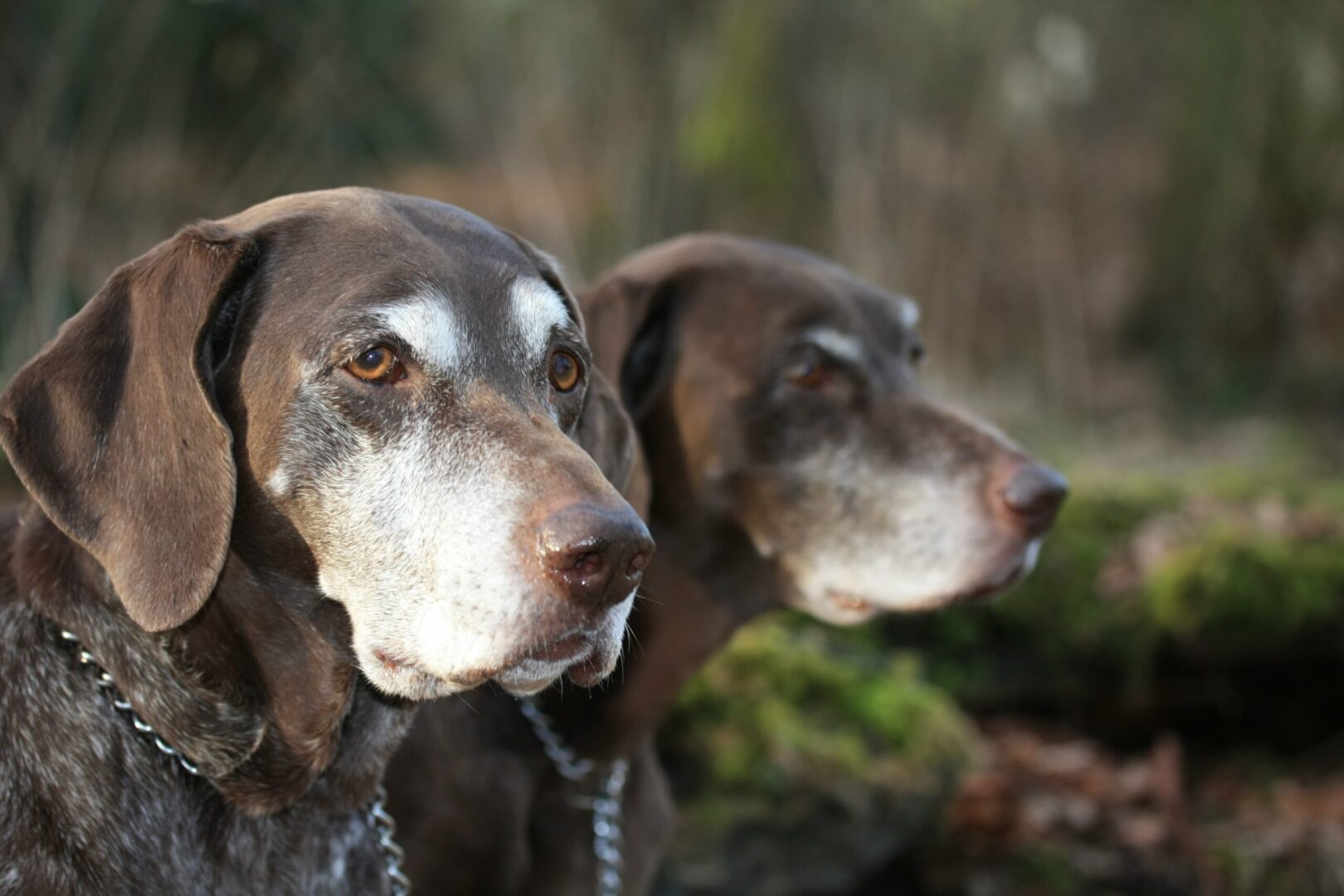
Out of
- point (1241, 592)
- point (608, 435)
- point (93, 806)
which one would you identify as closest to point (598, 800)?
point (608, 435)

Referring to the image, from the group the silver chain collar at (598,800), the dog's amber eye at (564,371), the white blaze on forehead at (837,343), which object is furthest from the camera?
the white blaze on forehead at (837,343)

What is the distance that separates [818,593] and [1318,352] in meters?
9.85

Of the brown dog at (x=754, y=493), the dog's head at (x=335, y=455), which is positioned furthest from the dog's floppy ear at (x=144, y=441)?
the brown dog at (x=754, y=493)

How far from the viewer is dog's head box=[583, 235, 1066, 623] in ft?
12.2

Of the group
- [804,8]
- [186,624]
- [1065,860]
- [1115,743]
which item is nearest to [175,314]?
[186,624]

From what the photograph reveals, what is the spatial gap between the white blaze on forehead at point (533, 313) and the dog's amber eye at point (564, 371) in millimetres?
75

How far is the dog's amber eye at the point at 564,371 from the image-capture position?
9.07 ft

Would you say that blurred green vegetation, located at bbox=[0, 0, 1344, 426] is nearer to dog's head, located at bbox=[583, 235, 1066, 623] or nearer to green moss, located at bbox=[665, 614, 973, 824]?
green moss, located at bbox=[665, 614, 973, 824]

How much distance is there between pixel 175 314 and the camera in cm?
238

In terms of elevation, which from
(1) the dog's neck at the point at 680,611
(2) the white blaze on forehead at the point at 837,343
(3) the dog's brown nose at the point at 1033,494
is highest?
(2) the white blaze on forehead at the point at 837,343

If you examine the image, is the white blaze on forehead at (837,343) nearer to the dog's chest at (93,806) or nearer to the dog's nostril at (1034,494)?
the dog's nostril at (1034,494)

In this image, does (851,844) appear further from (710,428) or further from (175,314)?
(175,314)

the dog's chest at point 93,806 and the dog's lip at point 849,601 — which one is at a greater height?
the dog's chest at point 93,806

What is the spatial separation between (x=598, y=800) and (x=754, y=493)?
→ 97 centimetres
